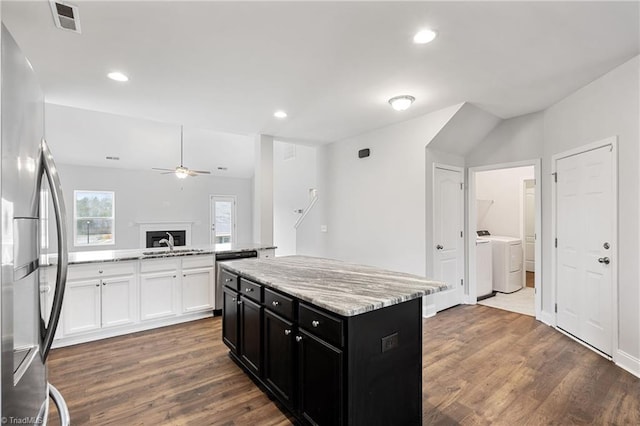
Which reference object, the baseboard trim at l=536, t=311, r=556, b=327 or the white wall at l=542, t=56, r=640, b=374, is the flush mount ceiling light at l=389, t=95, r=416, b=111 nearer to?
the white wall at l=542, t=56, r=640, b=374

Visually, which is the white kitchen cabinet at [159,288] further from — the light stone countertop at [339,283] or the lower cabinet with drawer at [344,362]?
the lower cabinet with drawer at [344,362]

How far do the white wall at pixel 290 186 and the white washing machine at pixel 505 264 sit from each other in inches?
165

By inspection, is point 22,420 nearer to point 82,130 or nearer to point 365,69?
point 365,69

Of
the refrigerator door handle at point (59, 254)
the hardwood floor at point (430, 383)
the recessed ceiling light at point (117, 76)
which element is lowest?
the hardwood floor at point (430, 383)

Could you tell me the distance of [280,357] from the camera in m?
2.12

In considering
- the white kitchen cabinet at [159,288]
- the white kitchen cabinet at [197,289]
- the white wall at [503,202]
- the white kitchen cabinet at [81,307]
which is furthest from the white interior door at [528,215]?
the white kitchen cabinet at [81,307]

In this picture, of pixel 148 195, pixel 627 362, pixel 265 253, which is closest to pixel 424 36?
pixel 627 362

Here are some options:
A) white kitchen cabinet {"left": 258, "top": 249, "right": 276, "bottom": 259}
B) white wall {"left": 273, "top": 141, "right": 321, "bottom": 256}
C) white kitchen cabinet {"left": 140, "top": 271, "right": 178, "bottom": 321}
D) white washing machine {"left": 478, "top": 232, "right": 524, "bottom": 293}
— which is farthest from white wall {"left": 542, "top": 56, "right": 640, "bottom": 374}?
white wall {"left": 273, "top": 141, "right": 321, "bottom": 256}

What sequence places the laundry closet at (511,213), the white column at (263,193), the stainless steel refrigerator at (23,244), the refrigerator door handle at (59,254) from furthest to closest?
the laundry closet at (511,213)
the white column at (263,193)
the refrigerator door handle at (59,254)
the stainless steel refrigerator at (23,244)

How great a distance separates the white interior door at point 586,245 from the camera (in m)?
2.93

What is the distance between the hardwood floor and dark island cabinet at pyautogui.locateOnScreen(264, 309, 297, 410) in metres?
0.16

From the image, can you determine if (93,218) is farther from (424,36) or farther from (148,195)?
(424,36)

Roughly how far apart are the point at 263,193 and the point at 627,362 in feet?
15.0

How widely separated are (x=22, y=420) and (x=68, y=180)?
26.6 ft
